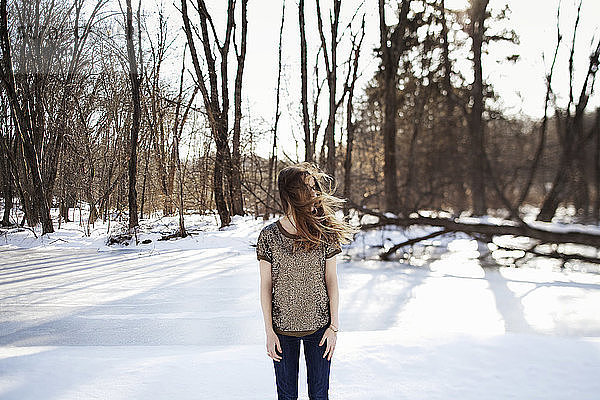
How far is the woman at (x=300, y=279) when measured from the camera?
74.4 inches

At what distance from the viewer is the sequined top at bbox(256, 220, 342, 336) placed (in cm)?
190

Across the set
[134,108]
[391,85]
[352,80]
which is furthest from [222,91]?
[391,85]

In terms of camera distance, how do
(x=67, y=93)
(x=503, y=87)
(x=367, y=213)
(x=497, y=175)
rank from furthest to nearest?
(x=67, y=93) → (x=367, y=213) → (x=503, y=87) → (x=497, y=175)

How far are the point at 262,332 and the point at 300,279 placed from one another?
2.18 metres

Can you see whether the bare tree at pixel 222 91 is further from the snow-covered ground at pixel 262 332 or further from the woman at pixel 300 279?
the woman at pixel 300 279

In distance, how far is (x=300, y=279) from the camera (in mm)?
1918

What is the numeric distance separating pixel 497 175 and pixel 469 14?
2.62 metres

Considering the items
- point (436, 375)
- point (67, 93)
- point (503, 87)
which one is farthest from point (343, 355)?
point (67, 93)

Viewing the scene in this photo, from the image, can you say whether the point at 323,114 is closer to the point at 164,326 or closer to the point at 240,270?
the point at 240,270

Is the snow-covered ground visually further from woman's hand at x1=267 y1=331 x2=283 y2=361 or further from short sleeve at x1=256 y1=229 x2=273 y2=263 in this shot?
short sleeve at x1=256 y1=229 x2=273 y2=263

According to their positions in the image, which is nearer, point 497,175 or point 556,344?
point 556,344

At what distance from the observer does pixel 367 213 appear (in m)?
7.79

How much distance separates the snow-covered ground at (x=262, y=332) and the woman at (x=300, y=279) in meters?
0.78

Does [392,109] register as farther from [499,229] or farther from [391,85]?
[499,229]
